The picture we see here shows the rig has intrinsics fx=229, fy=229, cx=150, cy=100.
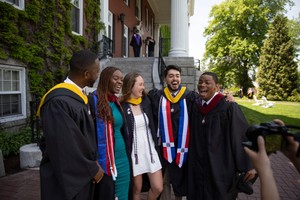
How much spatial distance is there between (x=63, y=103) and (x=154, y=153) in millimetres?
1564

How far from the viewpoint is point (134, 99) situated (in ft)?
10.3

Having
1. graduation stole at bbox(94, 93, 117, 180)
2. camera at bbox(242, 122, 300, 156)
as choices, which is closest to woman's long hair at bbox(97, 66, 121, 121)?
graduation stole at bbox(94, 93, 117, 180)

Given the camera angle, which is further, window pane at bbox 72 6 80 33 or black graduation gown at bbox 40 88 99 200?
window pane at bbox 72 6 80 33

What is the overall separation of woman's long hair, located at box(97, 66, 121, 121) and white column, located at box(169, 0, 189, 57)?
865 cm

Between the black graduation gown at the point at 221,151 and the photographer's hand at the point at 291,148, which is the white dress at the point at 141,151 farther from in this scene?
the photographer's hand at the point at 291,148

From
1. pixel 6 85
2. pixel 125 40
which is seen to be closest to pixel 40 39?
pixel 6 85

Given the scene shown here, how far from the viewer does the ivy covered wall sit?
6.52m

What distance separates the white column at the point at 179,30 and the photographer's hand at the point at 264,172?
33.5 feet

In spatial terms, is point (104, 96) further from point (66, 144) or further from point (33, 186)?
point (33, 186)

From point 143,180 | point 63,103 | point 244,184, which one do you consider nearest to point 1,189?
point 143,180

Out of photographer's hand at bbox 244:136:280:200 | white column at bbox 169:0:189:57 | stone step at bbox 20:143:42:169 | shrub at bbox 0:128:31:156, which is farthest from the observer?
white column at bbox 169:0:189:57

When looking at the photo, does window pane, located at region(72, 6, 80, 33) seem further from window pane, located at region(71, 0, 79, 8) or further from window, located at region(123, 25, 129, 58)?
window, located at region(123, 25, 129, 58)

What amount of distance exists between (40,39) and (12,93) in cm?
211

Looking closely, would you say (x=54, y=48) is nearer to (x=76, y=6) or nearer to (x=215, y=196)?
(x=76, y=6)
